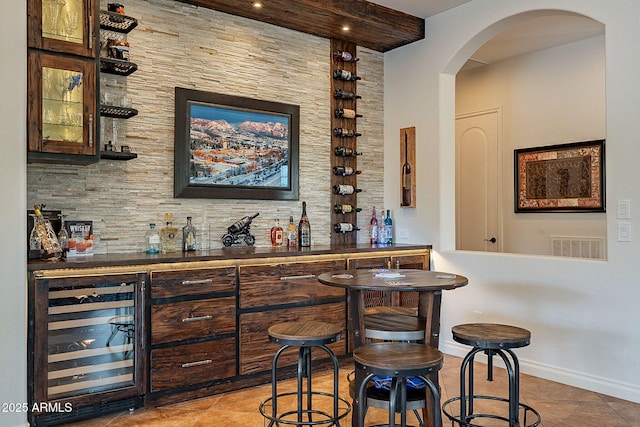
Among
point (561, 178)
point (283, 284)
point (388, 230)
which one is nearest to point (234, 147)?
point (283, 284)

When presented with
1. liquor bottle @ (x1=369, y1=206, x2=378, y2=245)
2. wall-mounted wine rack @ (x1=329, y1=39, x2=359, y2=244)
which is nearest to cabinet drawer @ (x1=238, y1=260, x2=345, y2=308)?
wall-mounted wine rack @ (x1=329, y1=39, x2=359, y2=244)

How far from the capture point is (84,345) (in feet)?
9.56

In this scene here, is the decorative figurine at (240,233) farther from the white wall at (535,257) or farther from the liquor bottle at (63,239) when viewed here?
the white wall at (535,257)

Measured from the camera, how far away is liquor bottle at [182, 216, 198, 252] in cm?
373

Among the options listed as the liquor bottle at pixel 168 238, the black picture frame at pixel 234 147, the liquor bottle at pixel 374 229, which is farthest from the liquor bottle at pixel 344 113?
the liquor bottle at pixel 168 238

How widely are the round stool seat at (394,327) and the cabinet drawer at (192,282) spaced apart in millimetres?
980

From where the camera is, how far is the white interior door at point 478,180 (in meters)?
5.79

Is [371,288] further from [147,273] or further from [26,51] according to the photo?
[26,51]

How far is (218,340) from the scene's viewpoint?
132 inches

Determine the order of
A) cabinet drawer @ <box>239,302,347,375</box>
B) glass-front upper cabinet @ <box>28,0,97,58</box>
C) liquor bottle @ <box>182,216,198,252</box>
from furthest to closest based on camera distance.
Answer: liquor bottle @ <box>182,216,198,252</box> → cabinet drawer @ <box>239,302,347,375</box> → glass-front upper cabinet @ <box>28,0,97,58</box>

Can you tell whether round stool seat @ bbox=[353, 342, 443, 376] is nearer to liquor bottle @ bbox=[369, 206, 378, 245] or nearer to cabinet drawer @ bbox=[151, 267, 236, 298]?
cabinet drawer @ bbox=[151, 267, 236, 298]

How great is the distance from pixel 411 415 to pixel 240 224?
1896 millimetres

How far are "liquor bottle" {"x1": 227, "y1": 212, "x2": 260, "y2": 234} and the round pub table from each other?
133cm

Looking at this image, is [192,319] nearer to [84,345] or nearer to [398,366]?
[84,345]
